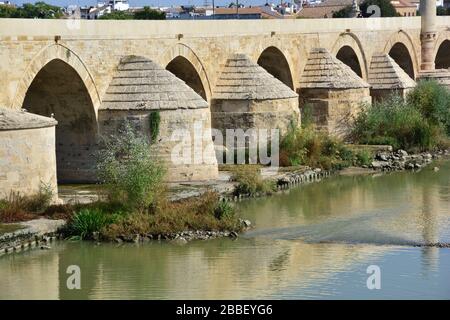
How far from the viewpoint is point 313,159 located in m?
25.6

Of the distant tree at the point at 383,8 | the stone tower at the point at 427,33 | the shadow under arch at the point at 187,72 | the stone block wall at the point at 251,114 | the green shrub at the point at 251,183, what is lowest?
the green shrub at the point at 251,183

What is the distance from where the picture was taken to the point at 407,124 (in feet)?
92.3

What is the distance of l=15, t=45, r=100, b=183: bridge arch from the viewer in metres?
22.5

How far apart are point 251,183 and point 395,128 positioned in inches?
281

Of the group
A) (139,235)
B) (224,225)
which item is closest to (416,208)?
(224,225)

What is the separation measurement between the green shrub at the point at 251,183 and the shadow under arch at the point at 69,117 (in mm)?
2595

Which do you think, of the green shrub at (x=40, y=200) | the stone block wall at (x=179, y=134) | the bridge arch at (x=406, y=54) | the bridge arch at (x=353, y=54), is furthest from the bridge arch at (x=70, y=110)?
the bridge arch at (x=406, y=54)

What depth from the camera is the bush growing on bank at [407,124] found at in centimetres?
2817

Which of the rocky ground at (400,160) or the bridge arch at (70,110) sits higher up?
the bridge arch at (70,110)

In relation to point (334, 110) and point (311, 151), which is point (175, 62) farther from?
point (334, 110)

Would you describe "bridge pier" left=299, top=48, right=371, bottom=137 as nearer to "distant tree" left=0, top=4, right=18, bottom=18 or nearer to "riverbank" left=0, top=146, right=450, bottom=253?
"riverbank" left=0, top=146, right=450, bottom=253

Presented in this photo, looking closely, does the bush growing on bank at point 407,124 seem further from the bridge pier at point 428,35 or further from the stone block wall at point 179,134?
the bridge pier at point 428,35

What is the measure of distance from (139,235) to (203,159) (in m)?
4.79

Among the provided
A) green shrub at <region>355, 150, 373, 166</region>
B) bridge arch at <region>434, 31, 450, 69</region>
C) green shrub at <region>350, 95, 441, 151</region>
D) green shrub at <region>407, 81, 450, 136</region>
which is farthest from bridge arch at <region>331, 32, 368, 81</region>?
bridge arch at <region>434, 31, 450, 69</region>
